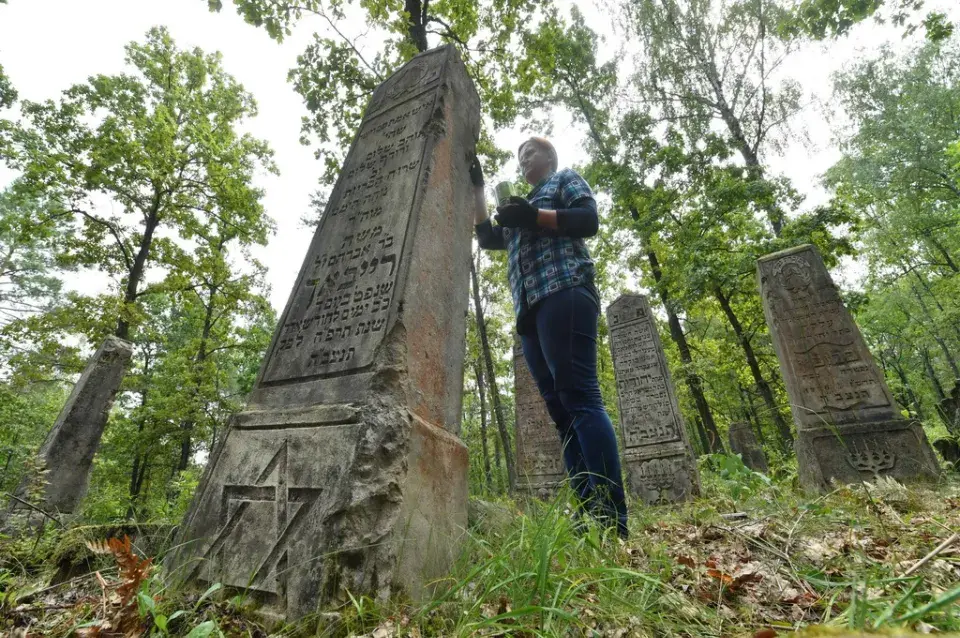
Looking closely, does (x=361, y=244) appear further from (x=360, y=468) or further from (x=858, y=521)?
(x=858, y=521)

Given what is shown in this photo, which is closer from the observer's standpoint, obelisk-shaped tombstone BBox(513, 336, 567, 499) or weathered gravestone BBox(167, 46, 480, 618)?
weathered gravestone BBox(167, 46, 480, 618)

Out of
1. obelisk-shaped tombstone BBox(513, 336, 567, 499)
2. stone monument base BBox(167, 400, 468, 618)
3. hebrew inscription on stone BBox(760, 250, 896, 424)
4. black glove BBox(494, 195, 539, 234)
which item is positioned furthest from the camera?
obelisk-shaped tombstone BBox(513, 336, 567, 499)

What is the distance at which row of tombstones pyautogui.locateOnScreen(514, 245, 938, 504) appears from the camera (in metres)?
4.48

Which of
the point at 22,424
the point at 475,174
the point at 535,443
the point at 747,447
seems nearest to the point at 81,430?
the point at 535,443

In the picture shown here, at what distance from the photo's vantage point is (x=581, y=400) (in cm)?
225

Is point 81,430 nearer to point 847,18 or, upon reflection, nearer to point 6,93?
point 6,93

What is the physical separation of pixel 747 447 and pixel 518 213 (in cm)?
1252

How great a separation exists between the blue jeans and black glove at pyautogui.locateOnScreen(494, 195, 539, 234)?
0.46 metres

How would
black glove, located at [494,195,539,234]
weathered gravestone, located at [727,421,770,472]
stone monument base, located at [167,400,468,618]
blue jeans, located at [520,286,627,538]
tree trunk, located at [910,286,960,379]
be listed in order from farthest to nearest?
1. tree trunk, located at [910,286,960,379]
2. weathered gravestone, located at [727,421,770,472]
3. black glove, located at [494,195,539,234]
4. blue jeans, located at [520,286,627,538]
5. stone monument base, located at [167,400,468,618]

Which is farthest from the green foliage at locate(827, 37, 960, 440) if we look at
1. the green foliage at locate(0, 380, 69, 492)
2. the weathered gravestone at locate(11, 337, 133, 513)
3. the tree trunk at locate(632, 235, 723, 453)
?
the green foliage at locate(0, 380, 69, 492)

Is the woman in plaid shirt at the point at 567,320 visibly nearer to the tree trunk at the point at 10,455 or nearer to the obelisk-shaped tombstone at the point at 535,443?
the obelisk-shaped tombstone at the point at 535,443

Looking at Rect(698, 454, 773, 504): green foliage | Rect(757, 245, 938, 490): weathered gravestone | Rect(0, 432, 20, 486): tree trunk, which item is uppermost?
Rect(0, 432, 20, 486): tree trunk

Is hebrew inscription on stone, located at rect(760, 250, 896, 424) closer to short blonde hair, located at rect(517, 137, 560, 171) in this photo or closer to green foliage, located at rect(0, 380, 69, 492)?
short blonde hair, located at rect(517, 137, 560, 171)

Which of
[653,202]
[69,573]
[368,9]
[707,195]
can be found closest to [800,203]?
[707,195]
